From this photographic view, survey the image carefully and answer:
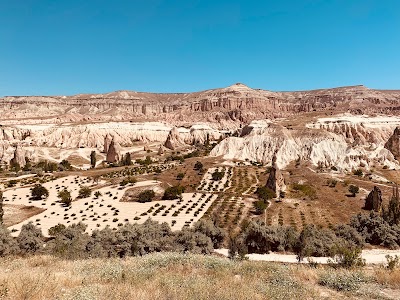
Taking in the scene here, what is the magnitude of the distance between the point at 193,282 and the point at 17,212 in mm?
47464

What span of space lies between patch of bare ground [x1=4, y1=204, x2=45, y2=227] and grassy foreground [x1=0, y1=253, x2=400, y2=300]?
119 feet

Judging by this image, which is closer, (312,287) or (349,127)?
(312,287)

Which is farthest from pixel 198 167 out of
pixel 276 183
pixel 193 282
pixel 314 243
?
pixel 193 282

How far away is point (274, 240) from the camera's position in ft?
106

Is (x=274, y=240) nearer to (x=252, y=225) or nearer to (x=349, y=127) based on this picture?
(x=252, y=225)

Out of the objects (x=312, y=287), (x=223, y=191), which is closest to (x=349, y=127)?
(x=223, y=191)

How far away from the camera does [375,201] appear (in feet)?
150

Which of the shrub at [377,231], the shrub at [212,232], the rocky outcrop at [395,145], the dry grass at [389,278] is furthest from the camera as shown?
the rocky outcrop at [395,145]

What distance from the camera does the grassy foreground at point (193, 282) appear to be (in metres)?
8.36

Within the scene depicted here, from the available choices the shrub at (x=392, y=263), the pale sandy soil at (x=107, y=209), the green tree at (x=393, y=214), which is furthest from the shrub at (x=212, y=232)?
the shrub at (x=392, y=263)

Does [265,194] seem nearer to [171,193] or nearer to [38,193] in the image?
[171,193]

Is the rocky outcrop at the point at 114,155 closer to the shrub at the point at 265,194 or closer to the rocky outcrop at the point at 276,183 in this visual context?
the rocky outcrop at the point at 276,183

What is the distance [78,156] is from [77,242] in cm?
8980

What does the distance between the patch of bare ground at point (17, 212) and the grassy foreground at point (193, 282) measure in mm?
36327
